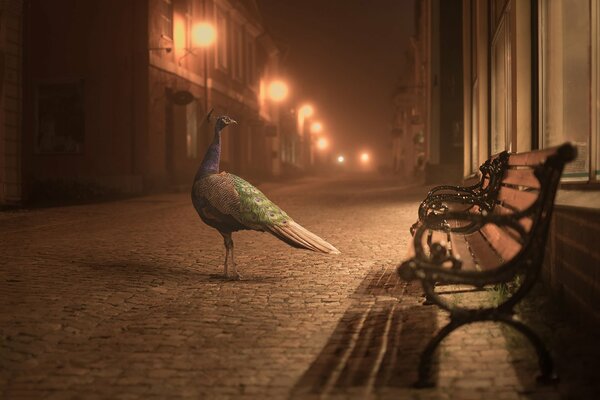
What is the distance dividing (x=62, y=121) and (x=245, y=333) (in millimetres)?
17718

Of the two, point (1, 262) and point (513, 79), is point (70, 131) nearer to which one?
point (1, 262)

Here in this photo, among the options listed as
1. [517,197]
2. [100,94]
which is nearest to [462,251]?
[517,197]

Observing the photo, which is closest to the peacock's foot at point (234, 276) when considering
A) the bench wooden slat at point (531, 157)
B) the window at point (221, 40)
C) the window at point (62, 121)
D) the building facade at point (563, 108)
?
the bench wooden slat at point (531, 157)

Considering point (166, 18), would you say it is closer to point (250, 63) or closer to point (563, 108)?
point (250, 63)

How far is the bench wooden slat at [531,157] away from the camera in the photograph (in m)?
3.71

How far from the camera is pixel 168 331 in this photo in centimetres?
466

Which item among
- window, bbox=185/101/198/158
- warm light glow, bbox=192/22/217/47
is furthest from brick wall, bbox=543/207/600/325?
window, bbox=185/101/198/158

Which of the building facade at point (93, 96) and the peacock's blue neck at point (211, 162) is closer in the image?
the peacock's blue neck at point (211, 162)

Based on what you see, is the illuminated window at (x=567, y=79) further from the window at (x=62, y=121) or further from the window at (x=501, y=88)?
the window at (x=62, y=121)

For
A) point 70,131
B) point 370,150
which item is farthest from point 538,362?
point 370,150

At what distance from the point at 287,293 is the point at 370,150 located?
418ft

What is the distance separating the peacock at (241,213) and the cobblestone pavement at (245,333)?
14.7 inches

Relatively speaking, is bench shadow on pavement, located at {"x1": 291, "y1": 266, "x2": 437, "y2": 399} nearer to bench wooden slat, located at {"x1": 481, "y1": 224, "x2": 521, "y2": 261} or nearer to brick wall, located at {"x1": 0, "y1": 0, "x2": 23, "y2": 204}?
bench wooden slat, located at {"x1": 481, "y1": 224, "x2": 521, "y2": 261}

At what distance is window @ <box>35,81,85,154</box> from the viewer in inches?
815
